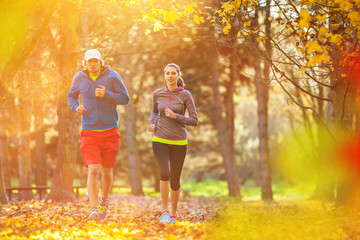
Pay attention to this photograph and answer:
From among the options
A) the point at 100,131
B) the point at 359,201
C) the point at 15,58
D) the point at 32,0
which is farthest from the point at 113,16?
the point at 359,201

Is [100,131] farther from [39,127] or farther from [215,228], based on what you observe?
[39,127]

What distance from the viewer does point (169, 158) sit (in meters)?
7.06

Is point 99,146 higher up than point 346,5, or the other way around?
point 346,5

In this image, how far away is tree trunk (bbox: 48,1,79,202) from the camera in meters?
10.9

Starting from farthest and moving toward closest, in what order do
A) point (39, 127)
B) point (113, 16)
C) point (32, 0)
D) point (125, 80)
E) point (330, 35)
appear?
point (125, 80), point (39, 127), point (113, 16), point (32, 0), point (330, 35)

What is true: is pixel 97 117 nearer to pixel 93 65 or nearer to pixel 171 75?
pixel 93 65

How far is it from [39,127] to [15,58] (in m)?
8.33

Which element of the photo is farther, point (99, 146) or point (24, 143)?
point (24, 143)

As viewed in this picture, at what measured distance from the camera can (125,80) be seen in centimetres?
1912

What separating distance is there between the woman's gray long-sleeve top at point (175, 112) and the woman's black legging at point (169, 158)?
147 millimetres

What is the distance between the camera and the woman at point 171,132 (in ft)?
22.7

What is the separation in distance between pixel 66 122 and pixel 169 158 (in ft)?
15.3

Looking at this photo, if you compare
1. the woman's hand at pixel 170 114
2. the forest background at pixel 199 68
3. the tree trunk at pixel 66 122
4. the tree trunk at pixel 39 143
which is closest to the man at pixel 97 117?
the woman's hand at pixel 170 114

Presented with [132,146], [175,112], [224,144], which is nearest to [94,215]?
[175,112]
